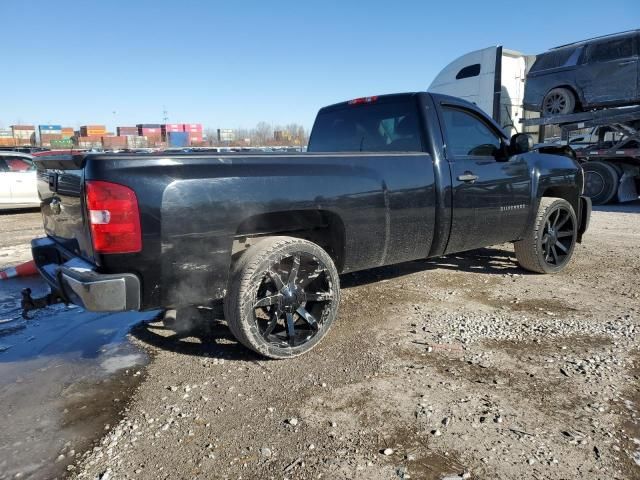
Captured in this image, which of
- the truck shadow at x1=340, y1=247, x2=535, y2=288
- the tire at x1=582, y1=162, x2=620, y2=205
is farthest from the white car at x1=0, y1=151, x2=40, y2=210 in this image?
the tire at x1=582, y1=162, x2=620, y2=205

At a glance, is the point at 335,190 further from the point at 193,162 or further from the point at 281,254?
the point at 193,162

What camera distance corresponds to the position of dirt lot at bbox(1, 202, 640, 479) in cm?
220

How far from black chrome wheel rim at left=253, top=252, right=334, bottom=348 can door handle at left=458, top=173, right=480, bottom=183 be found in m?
1.59

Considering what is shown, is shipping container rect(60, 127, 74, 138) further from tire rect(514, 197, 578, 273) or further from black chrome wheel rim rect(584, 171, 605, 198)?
tire rect(514, 197, 578, 273)

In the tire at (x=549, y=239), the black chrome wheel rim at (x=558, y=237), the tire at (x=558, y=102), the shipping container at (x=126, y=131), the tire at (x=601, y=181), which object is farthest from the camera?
the shipping container at (x=126, y=131)

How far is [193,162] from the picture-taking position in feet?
9.14

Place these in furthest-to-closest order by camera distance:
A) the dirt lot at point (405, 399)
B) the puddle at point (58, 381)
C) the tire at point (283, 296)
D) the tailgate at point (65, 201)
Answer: the tire at point (283, 296) < the tailgate at point (65, 201) < the puddle at point (58, 381) < the dirt lot at point (405, 399)

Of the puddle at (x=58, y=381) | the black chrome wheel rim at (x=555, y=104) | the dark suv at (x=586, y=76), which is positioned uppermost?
the dark suv at (x=586, y=76)

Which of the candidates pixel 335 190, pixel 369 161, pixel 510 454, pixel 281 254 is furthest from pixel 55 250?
pixel 510 454

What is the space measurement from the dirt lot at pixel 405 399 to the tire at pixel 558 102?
29.8ft

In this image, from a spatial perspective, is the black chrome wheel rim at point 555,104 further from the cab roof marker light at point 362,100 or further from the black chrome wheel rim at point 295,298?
the black chrome wheel rim at point 295,298

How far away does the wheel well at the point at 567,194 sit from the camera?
5.46m

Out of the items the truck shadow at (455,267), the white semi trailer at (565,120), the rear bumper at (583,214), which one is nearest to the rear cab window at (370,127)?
the truck shadow at (455,267)

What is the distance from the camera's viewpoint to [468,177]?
4.20 metres
